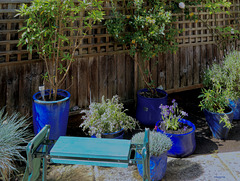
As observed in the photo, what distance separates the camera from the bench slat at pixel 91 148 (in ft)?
8.23

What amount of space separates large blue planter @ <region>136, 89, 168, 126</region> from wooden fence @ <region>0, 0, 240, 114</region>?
1.76 feet

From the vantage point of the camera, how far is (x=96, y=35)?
4.53m

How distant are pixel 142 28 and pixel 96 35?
2.41 feet

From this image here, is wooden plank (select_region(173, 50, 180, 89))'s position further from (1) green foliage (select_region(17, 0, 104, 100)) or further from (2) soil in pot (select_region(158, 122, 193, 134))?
(1) green foliage (select_region(17, 0, 104, 100))

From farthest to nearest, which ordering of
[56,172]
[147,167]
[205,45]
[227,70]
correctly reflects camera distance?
[205,45]
[227,70]
[56,172]
[147,167]

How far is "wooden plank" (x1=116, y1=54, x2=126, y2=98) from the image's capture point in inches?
194

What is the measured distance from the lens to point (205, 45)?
613 cm

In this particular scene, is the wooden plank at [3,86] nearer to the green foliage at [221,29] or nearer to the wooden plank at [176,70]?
the wooden plank at [176,70]

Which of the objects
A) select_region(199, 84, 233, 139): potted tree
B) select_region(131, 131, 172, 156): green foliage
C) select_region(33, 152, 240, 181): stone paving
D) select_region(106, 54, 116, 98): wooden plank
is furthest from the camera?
select_region(106, 54, 116, 98): wooden plank

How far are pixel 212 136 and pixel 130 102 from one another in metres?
1.51

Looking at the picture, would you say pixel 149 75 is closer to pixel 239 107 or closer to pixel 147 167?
pixel 239 107

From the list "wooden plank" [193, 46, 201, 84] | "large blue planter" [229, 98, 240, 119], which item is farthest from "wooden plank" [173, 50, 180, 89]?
"large blue planter" [229, 98, 240, 119]

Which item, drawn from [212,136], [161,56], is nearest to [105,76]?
[161,56]

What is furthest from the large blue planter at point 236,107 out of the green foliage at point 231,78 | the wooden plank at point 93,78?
the wooden plank at point 93,78
